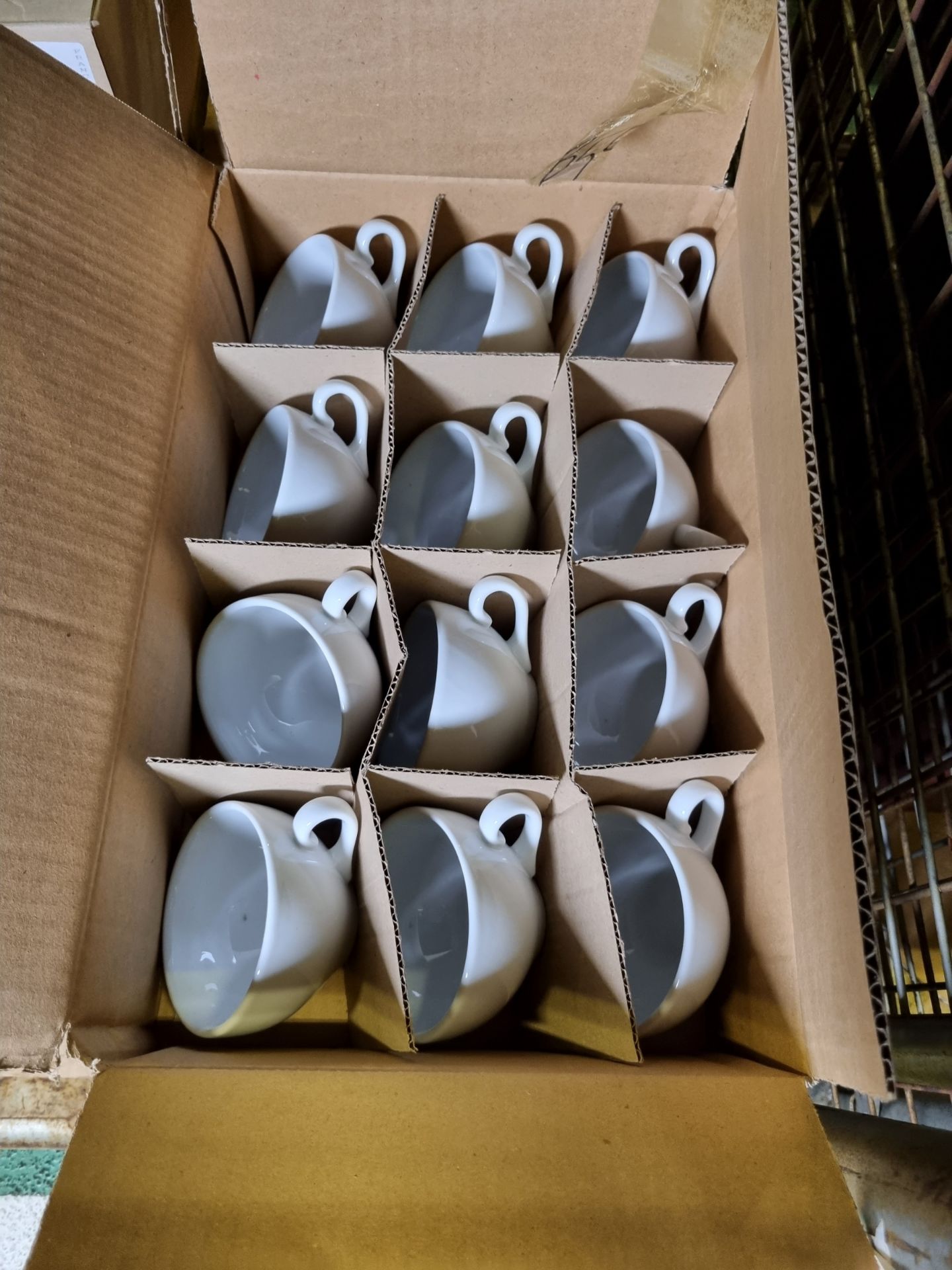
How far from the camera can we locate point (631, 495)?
34.0 inches

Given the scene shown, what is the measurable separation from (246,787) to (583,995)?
28cm

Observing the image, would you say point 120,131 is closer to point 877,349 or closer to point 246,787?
point 246,787

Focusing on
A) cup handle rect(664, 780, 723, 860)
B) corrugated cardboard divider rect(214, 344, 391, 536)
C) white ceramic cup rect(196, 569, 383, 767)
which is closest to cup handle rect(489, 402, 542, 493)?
corrugated cardboard divider rect(214, 344, 391, 536)

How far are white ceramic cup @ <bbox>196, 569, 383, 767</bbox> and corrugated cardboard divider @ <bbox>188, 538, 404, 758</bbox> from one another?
0.04 feet

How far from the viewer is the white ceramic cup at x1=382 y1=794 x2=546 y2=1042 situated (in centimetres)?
65

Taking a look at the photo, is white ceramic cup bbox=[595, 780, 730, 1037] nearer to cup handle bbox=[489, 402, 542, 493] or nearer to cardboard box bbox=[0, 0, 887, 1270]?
cardboard box bbox=[0, 0, 887, 1270]

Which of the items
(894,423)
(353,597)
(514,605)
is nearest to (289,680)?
(353,597)

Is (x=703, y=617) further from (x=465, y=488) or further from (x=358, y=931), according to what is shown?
(x=358, y=931)

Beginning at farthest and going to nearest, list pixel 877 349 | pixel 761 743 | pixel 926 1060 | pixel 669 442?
pixel 669 442
pixel 877 349
pixel 761 743
pixel 926 1060

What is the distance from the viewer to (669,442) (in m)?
0.91

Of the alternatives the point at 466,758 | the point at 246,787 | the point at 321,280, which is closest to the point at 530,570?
the point at 466,758

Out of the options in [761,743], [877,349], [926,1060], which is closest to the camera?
[926,1060]

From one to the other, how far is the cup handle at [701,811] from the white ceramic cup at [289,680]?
0.25m

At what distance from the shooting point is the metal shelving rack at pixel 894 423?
665 mm
